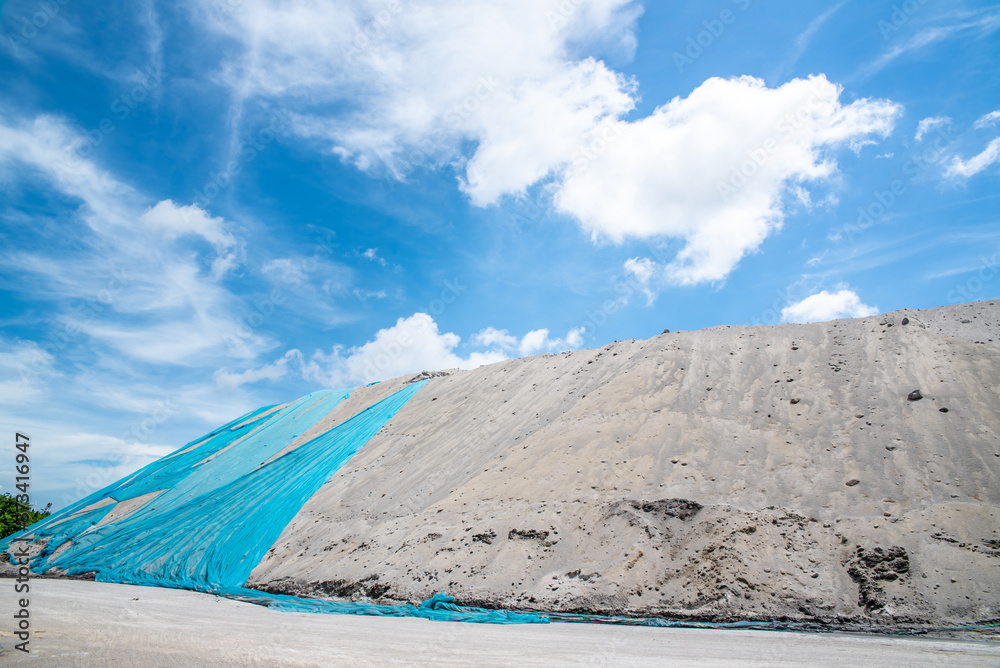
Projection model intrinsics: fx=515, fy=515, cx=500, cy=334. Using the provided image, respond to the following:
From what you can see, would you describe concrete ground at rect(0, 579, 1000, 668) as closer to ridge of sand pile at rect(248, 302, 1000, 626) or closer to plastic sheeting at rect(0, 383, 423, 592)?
ridge of sand pile at rect(248, 302, 1000, 626)

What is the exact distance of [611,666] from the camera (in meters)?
4.16

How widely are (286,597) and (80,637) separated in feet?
16.0

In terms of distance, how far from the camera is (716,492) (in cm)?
848

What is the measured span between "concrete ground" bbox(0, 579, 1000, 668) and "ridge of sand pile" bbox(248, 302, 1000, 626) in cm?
104

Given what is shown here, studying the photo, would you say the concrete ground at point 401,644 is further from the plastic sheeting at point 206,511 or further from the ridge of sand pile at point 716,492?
the plastic sheeting at point 206,511

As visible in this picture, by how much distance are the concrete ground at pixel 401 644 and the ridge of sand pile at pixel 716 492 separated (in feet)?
3.41

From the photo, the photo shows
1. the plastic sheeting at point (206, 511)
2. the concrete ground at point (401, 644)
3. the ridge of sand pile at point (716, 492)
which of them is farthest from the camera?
the plastic sheeting at point (206, 511)

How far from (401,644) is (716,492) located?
5.72 meters

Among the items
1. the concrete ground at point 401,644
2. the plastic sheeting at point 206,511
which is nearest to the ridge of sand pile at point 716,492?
the plastic sheeting at point 206,511

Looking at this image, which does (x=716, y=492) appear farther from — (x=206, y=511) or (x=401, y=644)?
(x=206, y=511)

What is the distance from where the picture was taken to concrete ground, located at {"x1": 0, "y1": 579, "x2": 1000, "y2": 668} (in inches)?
163

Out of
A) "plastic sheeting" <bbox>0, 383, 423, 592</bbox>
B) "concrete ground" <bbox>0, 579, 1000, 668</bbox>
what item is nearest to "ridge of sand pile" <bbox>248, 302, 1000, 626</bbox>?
"plastic sheeting" <bbox>0, 383, 423, 592</bbox>

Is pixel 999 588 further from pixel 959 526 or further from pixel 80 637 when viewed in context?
pixel 80 637

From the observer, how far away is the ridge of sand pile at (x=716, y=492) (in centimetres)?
681
